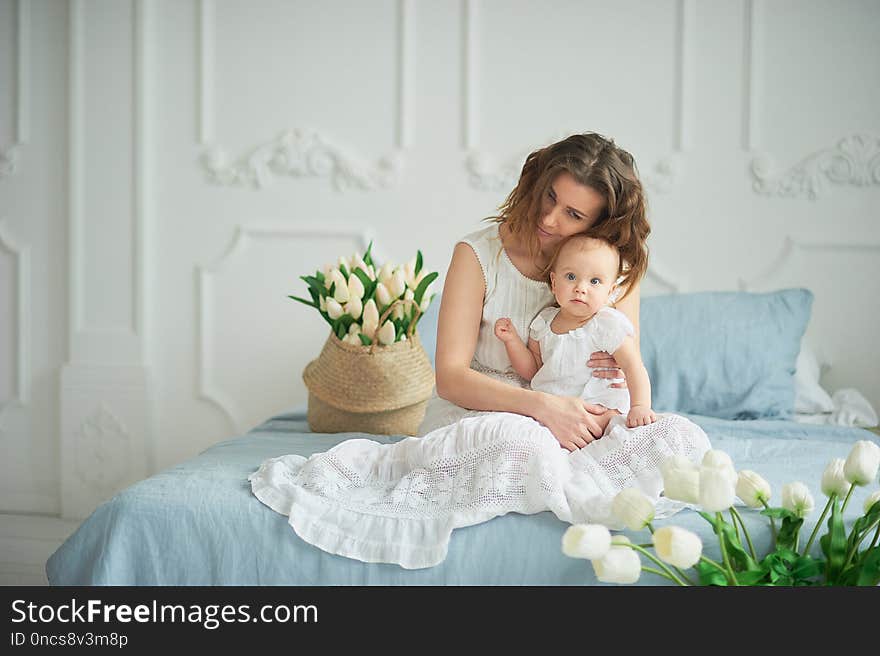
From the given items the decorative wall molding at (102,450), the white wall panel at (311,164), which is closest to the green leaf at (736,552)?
the white wall panel at (311,164)

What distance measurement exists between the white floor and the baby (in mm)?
2241

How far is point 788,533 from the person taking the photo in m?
1.24

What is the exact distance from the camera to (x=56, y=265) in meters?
3.21

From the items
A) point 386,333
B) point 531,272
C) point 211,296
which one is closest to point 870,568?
point 531,272

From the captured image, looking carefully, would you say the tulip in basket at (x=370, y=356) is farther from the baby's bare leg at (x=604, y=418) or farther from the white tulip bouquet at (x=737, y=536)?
the white tulip bouquet at (x=737, y=536)

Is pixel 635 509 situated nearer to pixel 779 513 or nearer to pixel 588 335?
pixel 779 513

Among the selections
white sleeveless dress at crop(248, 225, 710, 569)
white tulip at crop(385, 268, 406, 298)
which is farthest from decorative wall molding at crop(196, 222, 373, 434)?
white sleeveless dress at crop(248, 225, 710, 569)

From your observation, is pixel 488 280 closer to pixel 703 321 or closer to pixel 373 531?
pixel 373 531

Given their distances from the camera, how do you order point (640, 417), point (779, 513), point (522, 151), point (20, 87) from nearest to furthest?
point (779, 513)
point (640, 417)
point (522, 151)
point (20, 87)

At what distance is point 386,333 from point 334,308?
0.14 metres

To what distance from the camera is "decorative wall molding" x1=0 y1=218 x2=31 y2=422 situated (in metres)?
3.20

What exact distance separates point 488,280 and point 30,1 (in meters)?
2.32

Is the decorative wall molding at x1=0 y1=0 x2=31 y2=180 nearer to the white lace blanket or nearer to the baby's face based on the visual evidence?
the white lace blanket

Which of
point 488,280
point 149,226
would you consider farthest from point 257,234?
point 488,280
